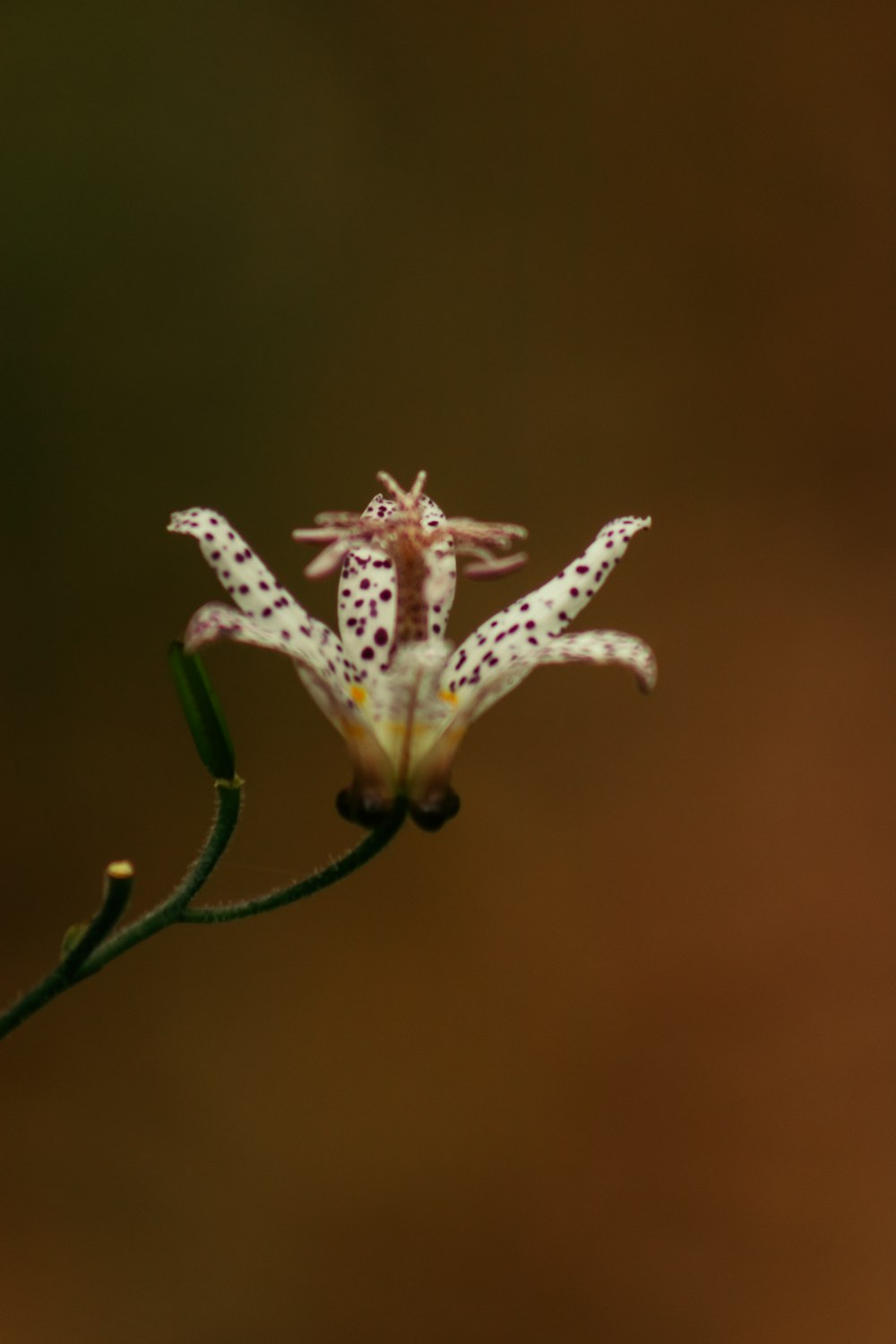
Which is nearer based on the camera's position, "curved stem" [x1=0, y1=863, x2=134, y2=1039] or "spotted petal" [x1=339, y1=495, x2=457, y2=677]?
"curved stem" [x1=0, y1=863, x2=134, y2=1039]

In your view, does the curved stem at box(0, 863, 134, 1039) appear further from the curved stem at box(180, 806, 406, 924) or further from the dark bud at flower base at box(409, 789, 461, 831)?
the dark bud at flower base at box(409, 789, 461, 831)

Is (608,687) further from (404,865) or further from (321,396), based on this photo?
(321,396)

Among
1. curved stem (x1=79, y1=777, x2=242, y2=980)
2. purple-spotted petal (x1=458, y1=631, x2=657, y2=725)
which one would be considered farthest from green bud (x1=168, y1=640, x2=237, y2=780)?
purple-spotted petal (x1=458, y1=631, x2=657, y2=725)

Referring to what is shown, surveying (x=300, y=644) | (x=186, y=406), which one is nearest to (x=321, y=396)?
(x=186, y=406)

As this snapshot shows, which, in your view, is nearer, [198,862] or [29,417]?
[198,862]

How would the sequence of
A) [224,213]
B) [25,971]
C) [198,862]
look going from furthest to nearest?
[224,213], [25,971], [198,862]

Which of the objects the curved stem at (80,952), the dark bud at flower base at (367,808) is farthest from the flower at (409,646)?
the curved stem at (80,952)
